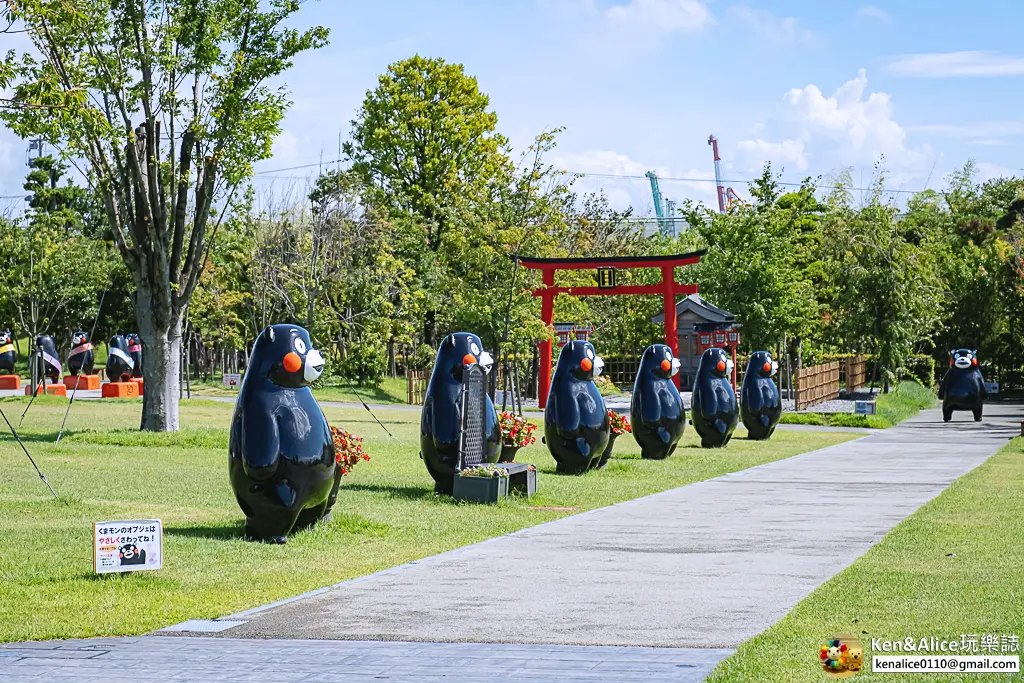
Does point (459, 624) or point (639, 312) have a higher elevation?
point (639, 312)

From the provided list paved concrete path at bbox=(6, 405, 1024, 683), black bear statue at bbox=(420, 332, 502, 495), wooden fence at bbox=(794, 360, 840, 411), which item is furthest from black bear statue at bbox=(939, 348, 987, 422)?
black bear statue at bbox=(420, 332, 502, 495)

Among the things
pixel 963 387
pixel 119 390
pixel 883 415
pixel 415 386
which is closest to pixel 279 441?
pixel 883 415

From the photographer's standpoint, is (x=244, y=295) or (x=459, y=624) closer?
(x=459, y=624)

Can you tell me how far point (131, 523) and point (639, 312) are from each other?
1526 inches

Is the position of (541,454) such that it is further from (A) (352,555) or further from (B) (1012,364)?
(B) (1012,364)

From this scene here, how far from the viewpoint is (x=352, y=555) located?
36.1 ft

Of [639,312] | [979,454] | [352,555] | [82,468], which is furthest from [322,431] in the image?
[639,312]

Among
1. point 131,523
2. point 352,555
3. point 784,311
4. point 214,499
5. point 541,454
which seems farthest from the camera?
point 784,311

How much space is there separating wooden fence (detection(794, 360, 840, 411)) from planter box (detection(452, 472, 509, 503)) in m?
22.7

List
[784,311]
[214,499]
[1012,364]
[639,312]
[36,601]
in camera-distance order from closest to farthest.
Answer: [36,601]
[214,499]
[784,311]
[1012,364]
[639,312]

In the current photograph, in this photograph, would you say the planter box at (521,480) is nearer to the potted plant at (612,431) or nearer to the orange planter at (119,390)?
the potted plant at (612,431)

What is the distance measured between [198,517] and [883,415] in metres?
23.5

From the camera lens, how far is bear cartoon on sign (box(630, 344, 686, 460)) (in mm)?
21172

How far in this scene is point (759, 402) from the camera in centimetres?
2667
